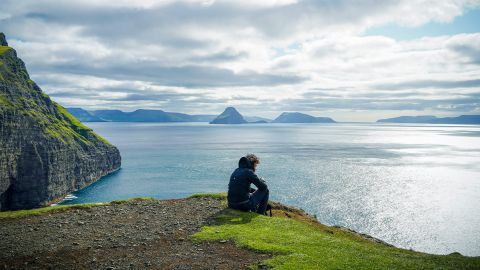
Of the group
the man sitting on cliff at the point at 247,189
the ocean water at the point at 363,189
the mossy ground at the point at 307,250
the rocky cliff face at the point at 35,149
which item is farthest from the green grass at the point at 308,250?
the rocky cliff face at the point at 35,149

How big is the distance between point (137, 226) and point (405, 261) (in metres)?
13.0

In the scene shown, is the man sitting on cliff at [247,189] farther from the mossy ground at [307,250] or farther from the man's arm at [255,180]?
the mossy ground at [307,250]

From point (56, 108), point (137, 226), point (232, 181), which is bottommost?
point (137, 226)

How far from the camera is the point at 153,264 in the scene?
12945mm

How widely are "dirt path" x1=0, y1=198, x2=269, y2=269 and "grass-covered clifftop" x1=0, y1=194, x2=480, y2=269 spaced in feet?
0.14

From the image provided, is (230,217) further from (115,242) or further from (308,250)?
(115,242)

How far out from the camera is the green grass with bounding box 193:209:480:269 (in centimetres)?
1293

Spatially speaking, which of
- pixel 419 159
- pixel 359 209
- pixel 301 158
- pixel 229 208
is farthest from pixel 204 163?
pixel 229 208

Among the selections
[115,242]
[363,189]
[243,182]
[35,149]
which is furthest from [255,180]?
[35,149]

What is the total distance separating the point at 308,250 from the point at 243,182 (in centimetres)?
677

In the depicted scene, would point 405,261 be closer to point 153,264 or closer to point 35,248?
point 153,264

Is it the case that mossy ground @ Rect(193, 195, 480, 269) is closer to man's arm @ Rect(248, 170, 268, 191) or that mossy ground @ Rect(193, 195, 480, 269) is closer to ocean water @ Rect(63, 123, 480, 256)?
man's arm @ Rect(248, 170, 268, 191)

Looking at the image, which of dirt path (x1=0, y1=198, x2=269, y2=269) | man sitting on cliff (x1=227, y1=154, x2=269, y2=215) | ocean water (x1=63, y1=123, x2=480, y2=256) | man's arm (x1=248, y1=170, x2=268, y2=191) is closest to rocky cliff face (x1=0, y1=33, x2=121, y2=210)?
ocean water (x1=63, y1=123, x2=480, y2=256)

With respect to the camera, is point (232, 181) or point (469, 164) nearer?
point (232, 181)
